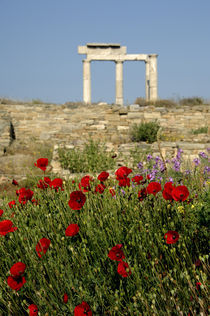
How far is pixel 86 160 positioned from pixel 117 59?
15800 mm

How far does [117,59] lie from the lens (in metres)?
22.2

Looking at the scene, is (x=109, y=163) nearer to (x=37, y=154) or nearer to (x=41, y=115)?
(x=37, y=154)

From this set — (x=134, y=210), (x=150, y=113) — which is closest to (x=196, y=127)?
(x=150, y=113)

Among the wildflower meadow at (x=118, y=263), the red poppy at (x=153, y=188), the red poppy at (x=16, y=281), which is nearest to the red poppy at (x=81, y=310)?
the wildflower meadow at (x=118, y=263)

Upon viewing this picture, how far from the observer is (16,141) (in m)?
13.1

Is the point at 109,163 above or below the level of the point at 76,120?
below

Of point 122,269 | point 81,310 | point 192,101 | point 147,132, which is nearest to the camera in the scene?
point 81,310

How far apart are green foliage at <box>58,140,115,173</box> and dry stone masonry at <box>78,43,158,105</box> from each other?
14749 mm

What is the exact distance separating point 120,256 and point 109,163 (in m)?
6.12

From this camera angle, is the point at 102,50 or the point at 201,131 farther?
the point at 102,50

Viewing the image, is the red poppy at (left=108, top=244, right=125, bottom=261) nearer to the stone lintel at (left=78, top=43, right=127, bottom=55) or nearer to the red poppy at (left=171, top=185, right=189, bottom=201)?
the red poppy at (left=171, top=185, right=189, bottom=201)

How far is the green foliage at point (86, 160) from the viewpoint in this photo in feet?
25.7

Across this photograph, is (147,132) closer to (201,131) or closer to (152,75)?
(201,131)

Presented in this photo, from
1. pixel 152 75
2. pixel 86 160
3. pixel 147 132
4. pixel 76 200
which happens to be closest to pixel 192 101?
pixel 152 75
